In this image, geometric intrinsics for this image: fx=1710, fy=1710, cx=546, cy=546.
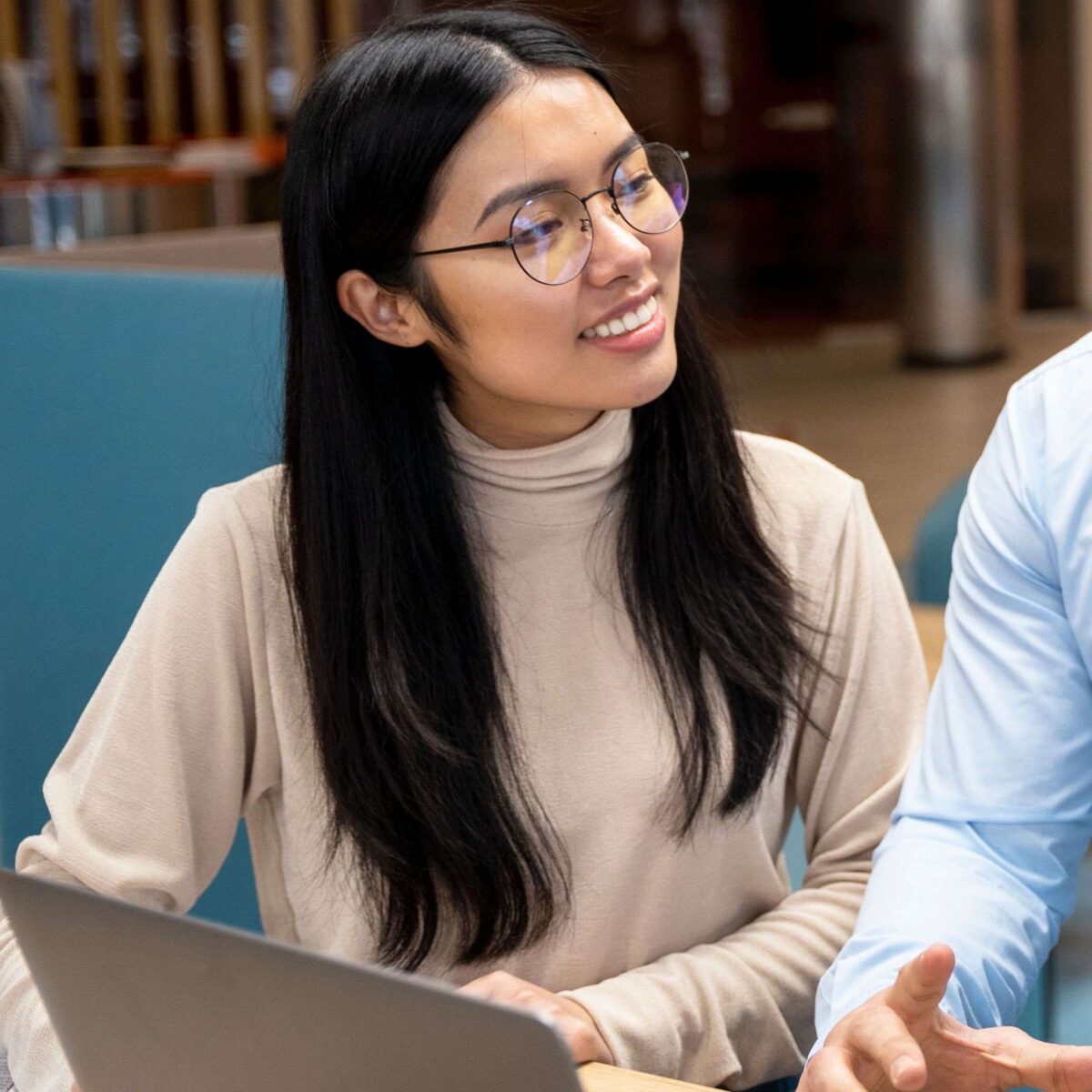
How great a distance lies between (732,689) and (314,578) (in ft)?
1.08

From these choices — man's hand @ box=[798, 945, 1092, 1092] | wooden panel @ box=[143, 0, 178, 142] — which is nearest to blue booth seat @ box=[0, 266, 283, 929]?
man's hand @ box=[798, 945, 1092, 1092]

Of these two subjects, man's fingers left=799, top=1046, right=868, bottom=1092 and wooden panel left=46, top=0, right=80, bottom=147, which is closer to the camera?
man's fingers left=799, top=1046, right=868, bottom=1092

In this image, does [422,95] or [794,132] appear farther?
[794,132]

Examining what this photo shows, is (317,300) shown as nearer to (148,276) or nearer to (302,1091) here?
(148,276)

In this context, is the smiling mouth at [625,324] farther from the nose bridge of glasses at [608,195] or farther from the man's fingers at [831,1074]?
the man's fingers at [831,1074]

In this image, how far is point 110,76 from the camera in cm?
841

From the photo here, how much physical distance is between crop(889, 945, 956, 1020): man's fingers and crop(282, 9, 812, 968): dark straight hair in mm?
351

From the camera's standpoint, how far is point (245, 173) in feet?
19.1

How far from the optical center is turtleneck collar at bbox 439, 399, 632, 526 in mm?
1323

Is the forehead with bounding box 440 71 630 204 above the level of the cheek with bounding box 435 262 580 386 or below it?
above

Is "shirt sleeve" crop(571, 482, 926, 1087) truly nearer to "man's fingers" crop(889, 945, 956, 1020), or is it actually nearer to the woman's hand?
the woman's hand

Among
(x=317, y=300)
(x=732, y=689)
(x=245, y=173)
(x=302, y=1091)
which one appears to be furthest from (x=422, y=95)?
(x=245, y=173)

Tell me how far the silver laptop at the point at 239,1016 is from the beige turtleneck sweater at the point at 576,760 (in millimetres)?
444

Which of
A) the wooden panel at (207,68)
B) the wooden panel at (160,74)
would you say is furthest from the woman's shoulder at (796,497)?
the wooden panel at (160,74)
